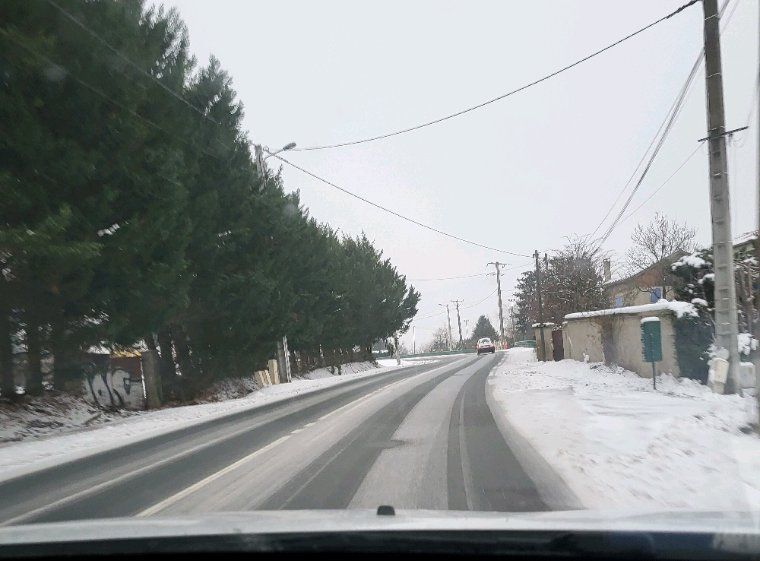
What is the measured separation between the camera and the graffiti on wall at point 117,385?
18844 mm

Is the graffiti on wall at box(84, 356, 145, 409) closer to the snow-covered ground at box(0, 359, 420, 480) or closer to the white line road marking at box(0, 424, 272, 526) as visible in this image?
the snow-covered ground at box(0, 359, 420, 480)

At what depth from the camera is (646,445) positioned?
8.29m

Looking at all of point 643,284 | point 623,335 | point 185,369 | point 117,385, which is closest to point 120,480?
point 117,385

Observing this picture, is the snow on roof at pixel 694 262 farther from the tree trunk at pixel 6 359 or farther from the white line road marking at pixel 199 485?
the tree trunk at pixel 6 359

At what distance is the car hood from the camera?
10.6 feet

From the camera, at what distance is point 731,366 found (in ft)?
42.4

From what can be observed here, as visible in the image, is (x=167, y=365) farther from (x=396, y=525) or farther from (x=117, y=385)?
(x=396, y=525)

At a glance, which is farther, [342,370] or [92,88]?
[342,370]

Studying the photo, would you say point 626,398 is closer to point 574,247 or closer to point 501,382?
point 501,382

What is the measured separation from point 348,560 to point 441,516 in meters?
0.89

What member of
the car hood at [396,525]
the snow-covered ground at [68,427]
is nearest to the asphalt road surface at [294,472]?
the snow-covered ground at [68,427]

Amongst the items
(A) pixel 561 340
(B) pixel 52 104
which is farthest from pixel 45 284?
(A) pixel 561 340

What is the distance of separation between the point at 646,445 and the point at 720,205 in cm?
634

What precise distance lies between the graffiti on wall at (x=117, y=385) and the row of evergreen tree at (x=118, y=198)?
1.16 m
